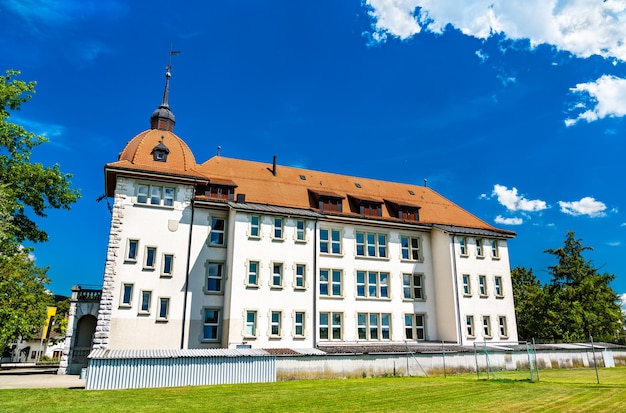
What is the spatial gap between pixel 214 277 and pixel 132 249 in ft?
17.1

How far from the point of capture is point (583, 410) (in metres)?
12.6

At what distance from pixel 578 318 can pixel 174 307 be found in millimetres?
37395

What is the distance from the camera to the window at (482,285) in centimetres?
3375

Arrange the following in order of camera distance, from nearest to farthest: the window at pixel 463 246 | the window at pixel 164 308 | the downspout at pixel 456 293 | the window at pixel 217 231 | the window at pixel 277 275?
1. the window at pixel 164 308
2. the window at pixel 277 275
3. the window at pixel 217 231
4. the downspout at pixel 456 293
5. the window at pixel 463 246

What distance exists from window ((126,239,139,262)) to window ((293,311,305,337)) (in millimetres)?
10446

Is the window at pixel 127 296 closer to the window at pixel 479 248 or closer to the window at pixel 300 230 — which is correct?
the window at pixel 300 230

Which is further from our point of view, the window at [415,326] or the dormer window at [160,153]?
the window at [415,326]

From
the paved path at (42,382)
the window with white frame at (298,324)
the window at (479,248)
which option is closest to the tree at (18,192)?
the paved path at (42,382)

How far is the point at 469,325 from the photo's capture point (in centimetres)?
3250

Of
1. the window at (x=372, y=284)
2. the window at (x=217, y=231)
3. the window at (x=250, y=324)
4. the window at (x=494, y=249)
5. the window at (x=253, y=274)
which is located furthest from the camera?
the window at (x=494, y=249)

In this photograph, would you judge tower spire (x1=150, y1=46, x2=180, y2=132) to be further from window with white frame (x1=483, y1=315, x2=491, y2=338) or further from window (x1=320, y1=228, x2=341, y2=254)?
window with white frame (x1=483, y1=315, x2=491, y2=338)

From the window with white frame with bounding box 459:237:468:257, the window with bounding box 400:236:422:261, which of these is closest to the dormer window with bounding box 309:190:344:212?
the window with bounding box 400:236:422:261

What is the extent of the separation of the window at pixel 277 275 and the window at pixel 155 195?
7.71 m

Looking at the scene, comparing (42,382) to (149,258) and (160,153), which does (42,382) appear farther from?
(160,153)
